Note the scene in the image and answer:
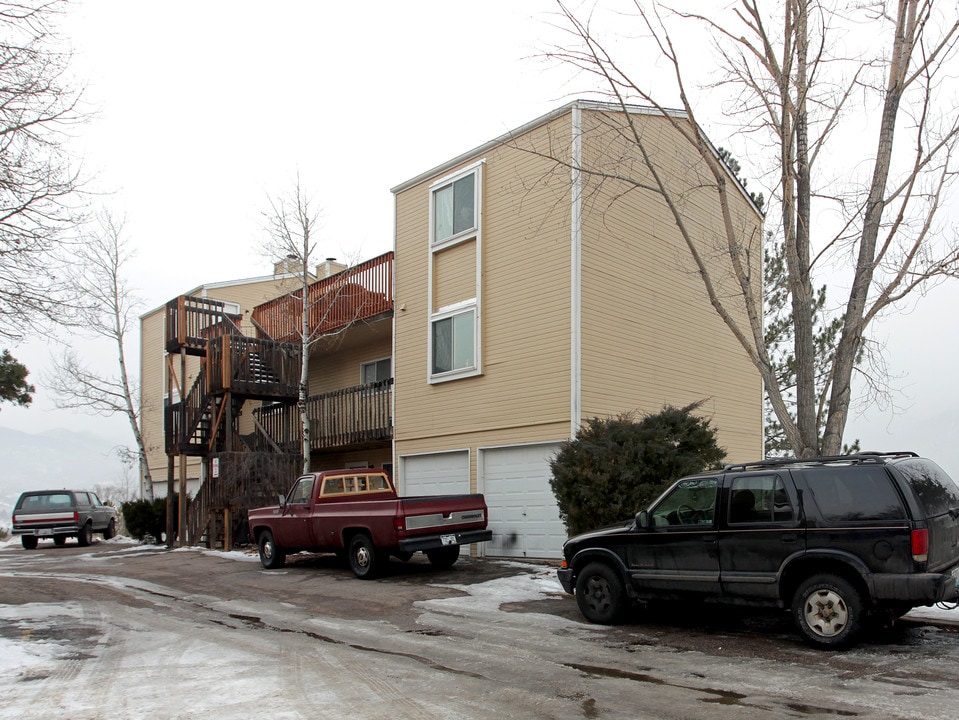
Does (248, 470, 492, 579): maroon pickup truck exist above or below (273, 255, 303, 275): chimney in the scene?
below

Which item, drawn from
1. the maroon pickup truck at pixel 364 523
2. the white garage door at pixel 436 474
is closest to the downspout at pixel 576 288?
the maroon pickup truck at pixel 364 523

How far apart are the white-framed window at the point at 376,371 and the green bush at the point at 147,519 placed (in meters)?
6.65

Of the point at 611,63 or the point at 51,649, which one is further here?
the point at 611,63

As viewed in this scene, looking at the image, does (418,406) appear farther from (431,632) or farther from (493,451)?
(431,632)

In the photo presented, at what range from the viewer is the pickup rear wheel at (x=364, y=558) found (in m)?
13.2

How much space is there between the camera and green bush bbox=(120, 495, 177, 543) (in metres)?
23.8

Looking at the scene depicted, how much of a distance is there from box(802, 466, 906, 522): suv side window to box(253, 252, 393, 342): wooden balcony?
12.7 m

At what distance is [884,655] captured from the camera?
724cm

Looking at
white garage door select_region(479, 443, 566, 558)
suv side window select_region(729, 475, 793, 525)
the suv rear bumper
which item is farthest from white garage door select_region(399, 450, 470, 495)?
the suv rear bumper

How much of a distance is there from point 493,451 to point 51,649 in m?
9.14

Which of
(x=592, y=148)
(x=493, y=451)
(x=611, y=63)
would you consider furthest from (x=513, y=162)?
(x=493, y=451)

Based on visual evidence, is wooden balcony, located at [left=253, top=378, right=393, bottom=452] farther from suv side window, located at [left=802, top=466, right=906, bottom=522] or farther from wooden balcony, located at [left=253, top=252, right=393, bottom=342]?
suv side window, located at [left=802, top=466, right=906, bottom=522]

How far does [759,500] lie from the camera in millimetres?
8172

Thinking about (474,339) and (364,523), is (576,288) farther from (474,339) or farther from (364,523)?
(364,523)
